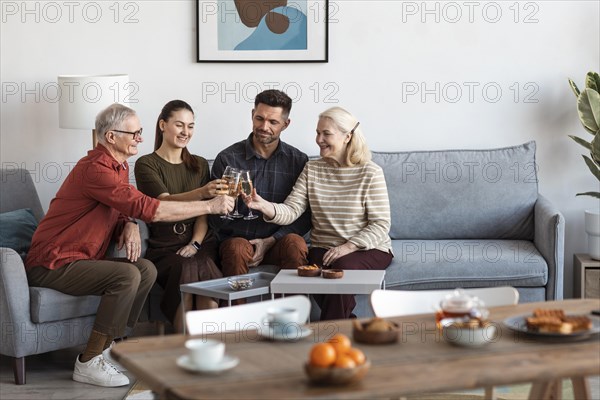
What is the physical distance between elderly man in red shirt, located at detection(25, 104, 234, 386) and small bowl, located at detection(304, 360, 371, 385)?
2.09 m

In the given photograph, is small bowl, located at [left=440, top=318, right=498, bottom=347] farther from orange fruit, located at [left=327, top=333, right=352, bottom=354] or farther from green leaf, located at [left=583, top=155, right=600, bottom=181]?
green leaf, located at [left=583, top=155, right=600, bottom=181]

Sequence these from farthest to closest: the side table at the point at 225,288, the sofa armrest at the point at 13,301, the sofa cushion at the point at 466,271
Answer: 1. the sofa cushion at the point at 466,271
2. the sofa armrest at the point at 13,301
3. the side table at the point at 225,288

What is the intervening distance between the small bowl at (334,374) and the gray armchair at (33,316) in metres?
2.22

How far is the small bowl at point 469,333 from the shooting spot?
238 cm

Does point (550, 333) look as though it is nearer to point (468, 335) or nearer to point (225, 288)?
point (468, 335)

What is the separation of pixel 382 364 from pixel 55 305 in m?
2.20

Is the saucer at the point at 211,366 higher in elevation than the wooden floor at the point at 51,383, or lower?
higher

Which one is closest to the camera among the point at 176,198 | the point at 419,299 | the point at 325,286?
the point at 419,299

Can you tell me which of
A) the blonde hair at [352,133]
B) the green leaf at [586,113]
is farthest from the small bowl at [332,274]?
the green leaf at [586,113]

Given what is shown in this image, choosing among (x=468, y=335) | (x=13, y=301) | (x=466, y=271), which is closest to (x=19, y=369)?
(x=13, y=301)

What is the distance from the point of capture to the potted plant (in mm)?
4821

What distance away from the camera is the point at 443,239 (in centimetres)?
501

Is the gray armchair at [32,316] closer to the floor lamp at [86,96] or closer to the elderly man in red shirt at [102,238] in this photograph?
the elderly man in red shirt at [102,238]

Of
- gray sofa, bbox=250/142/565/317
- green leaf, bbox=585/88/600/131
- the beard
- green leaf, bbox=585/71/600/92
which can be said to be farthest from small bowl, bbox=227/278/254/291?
green leaf, bbox=585/71/600/92
